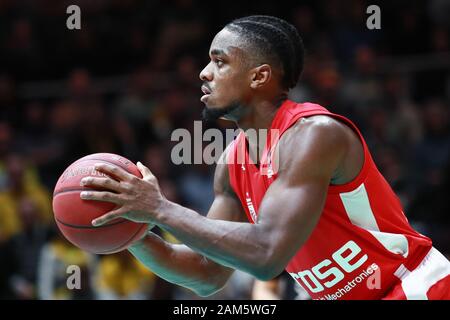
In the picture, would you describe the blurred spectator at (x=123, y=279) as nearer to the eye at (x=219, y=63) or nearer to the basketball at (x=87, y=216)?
the basketball at (x=87, y=216)

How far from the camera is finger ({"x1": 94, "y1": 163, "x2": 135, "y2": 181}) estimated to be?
3438 mm

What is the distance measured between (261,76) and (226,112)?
0.26 meters

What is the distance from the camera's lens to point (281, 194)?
3414mm

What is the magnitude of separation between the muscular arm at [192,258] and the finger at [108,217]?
588mm

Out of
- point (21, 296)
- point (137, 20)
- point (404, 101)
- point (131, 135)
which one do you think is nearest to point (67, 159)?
point (131, 135)

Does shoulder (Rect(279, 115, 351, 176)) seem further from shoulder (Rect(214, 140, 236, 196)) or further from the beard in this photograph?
shoulder (Rect(214, 140, 236, 196))

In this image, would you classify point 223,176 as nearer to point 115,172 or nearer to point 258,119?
point 258,119

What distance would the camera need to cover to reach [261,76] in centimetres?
388

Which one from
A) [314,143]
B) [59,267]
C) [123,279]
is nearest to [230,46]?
[314,143]

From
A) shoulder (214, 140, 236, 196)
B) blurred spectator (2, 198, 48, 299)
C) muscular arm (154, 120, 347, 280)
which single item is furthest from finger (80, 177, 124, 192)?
blurred spectator (2, 198, 48, 299)

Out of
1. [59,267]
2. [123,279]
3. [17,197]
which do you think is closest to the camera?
[123,279]

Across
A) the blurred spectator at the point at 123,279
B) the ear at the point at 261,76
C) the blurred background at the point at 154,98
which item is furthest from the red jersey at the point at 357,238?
the blurred spectator at the point at 123,279

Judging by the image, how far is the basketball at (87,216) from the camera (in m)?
3.58

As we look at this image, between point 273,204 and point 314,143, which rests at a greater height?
point 314,143
